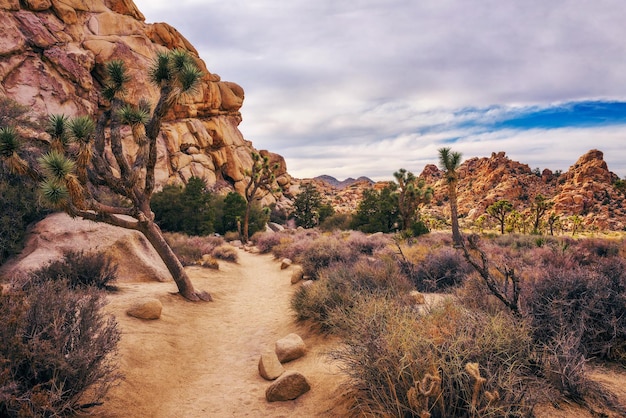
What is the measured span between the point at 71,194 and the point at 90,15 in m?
43.4

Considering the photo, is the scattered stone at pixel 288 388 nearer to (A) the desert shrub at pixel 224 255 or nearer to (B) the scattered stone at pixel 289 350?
(B) the scattered stone at pixel 289 350

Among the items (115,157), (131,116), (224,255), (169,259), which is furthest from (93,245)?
(224,255)

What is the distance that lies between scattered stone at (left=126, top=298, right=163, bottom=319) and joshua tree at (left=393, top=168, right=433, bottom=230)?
23828 mm

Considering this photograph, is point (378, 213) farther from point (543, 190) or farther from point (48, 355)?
point (543, 190)

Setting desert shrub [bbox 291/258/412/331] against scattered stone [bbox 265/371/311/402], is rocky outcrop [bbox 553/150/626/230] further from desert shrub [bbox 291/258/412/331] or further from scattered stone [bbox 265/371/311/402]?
scattered stone [bbox 265/371/311/402]

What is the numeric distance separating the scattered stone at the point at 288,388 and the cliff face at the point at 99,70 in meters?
29.6

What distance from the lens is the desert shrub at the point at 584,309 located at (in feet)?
14.0

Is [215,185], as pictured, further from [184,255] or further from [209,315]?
[209,315]

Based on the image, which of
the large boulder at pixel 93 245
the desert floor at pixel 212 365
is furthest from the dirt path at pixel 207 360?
the large boulder at pixel 93 245

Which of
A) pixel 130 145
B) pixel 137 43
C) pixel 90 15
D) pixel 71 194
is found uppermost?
pixel 90 15

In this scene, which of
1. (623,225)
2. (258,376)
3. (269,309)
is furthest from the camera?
(623,225)

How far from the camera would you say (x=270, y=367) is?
17.4ft

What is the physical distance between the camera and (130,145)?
120 feet

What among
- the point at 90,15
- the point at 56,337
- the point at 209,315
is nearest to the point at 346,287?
the point at 209,315
